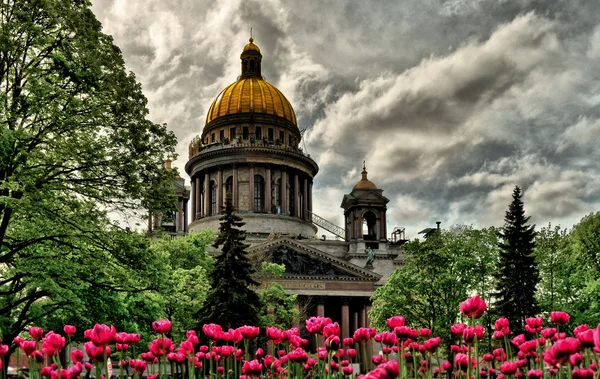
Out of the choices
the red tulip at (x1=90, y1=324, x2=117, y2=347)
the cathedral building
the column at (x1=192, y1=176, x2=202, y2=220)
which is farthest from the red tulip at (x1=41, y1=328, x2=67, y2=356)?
the column at (x1=192, y1=176, x2=202, y2=220)

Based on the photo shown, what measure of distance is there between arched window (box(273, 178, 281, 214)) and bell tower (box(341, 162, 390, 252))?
7.66 meters

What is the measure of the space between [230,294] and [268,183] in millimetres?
43469

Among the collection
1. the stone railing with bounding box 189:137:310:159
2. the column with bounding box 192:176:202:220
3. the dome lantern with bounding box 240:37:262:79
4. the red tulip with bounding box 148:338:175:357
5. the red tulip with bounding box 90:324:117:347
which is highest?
the dome lantern with bounding box 240:37:262:79

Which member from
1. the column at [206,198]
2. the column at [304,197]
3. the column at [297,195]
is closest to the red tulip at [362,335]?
the column at [206,198]

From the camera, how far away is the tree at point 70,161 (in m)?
19.2

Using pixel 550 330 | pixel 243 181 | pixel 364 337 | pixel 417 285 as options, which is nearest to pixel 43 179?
pixel 364 337

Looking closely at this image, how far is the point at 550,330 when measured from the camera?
7863mm

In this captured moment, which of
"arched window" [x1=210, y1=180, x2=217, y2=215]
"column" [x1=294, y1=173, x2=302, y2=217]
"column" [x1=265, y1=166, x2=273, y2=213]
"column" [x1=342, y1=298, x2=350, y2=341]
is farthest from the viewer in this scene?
"column" [x1=294, y1=173, x2=302, y2=217]

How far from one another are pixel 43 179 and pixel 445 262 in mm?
27568

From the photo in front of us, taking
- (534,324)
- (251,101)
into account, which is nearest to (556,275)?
(534,324)

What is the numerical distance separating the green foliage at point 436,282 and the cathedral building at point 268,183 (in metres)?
19.8

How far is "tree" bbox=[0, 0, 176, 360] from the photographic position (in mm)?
19188

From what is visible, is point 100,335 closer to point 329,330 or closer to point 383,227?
point 329,330

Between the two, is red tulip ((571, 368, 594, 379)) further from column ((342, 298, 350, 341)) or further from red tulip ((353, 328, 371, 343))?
column ((342, 298, 350, 341))
